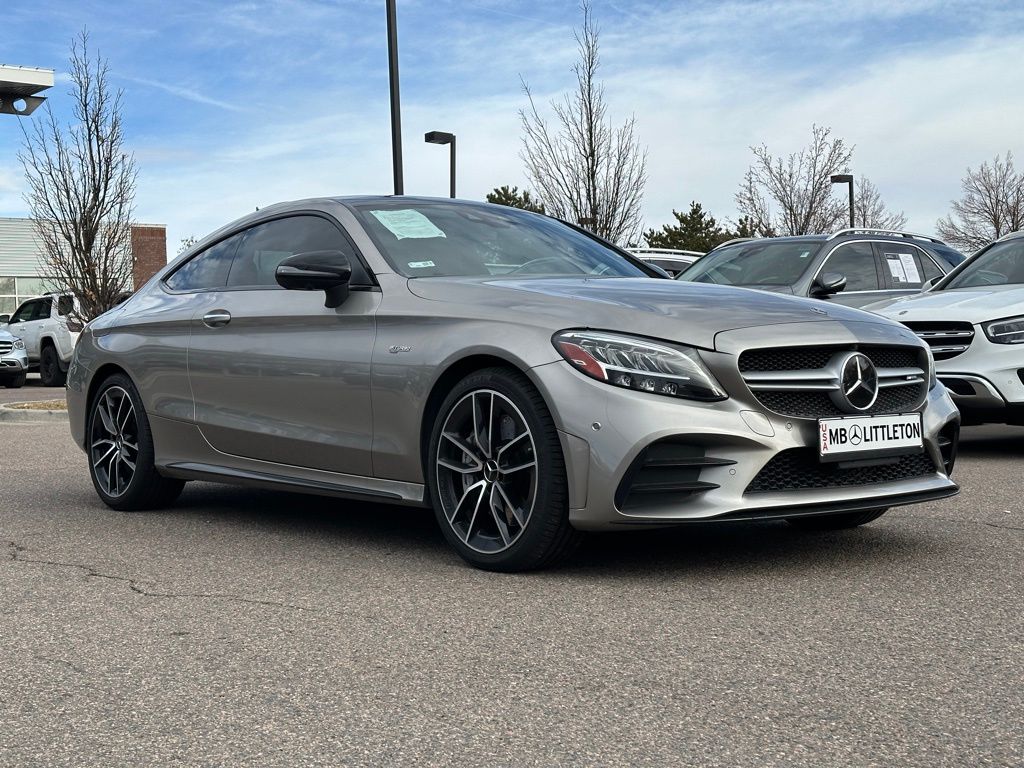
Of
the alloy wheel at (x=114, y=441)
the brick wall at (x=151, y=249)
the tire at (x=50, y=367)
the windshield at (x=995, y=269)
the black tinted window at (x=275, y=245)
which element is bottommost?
the tire at (x=50, y=367)

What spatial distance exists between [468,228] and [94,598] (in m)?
2.36

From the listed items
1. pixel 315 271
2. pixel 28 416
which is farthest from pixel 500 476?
pixel 28 416

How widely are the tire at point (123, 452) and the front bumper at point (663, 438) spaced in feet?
9.95

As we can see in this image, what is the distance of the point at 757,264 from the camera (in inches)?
460

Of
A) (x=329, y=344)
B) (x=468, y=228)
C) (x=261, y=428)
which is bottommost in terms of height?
(x=261, y=428)

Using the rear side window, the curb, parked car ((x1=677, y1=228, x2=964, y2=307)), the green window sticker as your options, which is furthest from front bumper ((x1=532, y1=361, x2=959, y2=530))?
the rear side window

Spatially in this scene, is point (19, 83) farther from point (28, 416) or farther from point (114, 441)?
point (114, 441)

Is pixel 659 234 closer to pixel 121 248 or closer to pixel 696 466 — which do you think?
pixel 121 248

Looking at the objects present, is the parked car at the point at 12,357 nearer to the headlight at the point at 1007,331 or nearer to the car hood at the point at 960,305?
the car hood at the point at 960,305

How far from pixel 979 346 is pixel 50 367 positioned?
1944cm

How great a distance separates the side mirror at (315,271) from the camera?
5688 millimetres

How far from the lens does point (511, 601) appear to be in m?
4.65

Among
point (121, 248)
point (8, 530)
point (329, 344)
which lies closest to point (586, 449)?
point (329, 344)

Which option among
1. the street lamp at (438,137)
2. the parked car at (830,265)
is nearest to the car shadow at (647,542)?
the parked car at (830,265)
